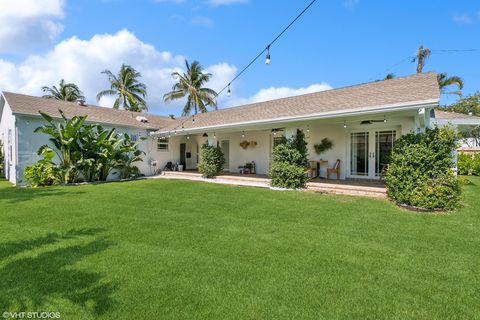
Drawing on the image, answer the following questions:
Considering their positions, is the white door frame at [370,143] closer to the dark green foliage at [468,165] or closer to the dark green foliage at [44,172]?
the dark green foliage at [468,165]

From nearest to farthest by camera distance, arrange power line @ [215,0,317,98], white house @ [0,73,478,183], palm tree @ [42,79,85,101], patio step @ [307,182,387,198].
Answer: power line @ [215,0,317,98], white house @ [0,73,478,183], patio step @ [307,182,387,198], palm tree @ [42,79,85,101]

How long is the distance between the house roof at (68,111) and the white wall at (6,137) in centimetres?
55

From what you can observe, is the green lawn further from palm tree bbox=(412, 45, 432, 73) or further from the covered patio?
palm tree bbox=(412, 45, 432, 73)

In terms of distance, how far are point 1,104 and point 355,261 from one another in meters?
20.1

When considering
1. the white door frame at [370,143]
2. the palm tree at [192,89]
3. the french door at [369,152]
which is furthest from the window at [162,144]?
the french door at [369,152]

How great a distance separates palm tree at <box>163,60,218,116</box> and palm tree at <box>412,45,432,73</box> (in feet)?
67.2

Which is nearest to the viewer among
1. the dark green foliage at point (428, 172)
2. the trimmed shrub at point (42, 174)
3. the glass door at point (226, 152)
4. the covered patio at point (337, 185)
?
the dark green foliage at point (428, 172)

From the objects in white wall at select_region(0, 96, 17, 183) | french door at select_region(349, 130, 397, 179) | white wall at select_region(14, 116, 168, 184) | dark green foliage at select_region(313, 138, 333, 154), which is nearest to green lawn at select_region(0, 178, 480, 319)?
french door at select_region(349, 130, 397, 179)

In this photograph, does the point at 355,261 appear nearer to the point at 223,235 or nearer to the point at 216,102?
the point at 223,235

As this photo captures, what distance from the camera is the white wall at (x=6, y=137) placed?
42.2 feet

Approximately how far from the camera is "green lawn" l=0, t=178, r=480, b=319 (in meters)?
2.93

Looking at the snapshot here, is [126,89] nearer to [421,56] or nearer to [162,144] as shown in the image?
[162,144]

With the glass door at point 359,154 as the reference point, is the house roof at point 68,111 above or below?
above

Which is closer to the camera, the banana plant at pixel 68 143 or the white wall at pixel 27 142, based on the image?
the banana plant at pixel 68 143
